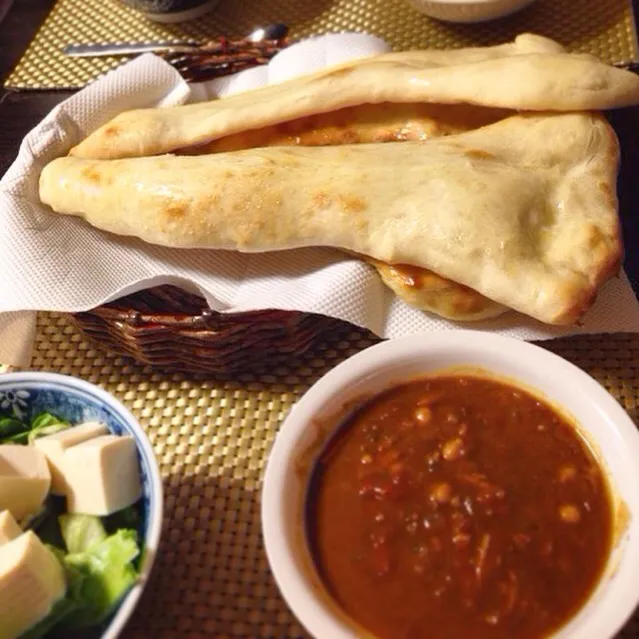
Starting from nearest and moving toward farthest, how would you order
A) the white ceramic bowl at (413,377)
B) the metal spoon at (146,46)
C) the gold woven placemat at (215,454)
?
1. the white ceramic bowl at (413,377)
2. the gold woven placemat at (215,454)
3. the metal spoon at (146,46)

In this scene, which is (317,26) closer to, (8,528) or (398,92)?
(398,92)

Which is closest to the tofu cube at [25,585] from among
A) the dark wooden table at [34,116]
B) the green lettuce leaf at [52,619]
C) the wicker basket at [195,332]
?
the green lettuce leaf at [52,619]

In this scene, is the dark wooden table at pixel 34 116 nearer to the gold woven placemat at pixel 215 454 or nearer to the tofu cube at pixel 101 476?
the gold woven placemat at pixel 215 454

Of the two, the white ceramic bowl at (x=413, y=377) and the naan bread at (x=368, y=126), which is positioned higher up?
the naan bread at (x=368, y=126)

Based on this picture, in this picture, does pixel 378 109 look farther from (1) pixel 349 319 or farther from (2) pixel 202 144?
(1) pixel 349 319

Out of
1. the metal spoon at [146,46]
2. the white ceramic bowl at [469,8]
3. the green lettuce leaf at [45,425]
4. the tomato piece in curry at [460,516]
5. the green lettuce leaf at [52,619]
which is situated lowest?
the tomato piece in curry at [460,516]

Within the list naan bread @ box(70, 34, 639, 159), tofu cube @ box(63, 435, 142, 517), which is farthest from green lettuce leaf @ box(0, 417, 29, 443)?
naan bread @ box(70, 34, 639, 159)
